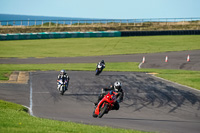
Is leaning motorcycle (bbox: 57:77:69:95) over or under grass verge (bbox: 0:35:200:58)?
over

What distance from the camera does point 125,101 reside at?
21453mm

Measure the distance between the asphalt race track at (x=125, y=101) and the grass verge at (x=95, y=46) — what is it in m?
25.8

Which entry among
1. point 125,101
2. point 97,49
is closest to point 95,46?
point 97,49

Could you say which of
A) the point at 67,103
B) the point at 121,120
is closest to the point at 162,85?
the point at 67,103

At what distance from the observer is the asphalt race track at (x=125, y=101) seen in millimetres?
16359

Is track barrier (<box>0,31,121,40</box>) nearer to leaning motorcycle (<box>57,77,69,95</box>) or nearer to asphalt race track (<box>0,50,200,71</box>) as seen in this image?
asphalt race track (<box>0,50,200,71</box>)

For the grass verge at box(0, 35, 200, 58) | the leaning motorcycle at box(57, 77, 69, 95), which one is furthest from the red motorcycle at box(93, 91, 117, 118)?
the grass verge at box(0, 35, 200, 58)

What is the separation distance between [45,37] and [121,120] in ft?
202

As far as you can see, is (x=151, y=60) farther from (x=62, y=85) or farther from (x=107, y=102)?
(x=107, y=102)

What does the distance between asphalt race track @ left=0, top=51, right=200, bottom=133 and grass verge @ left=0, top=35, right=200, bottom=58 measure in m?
25.8

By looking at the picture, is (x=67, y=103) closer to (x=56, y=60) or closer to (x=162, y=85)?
(x=162, y=85)

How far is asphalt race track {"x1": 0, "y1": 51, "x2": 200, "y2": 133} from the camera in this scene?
16.4m

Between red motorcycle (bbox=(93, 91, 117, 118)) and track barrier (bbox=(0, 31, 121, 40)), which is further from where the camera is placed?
track barrier (bbox=(0, 31, 121, 40))

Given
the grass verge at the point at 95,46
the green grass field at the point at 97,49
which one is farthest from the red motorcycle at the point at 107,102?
the grass verge at the point at 95,46
